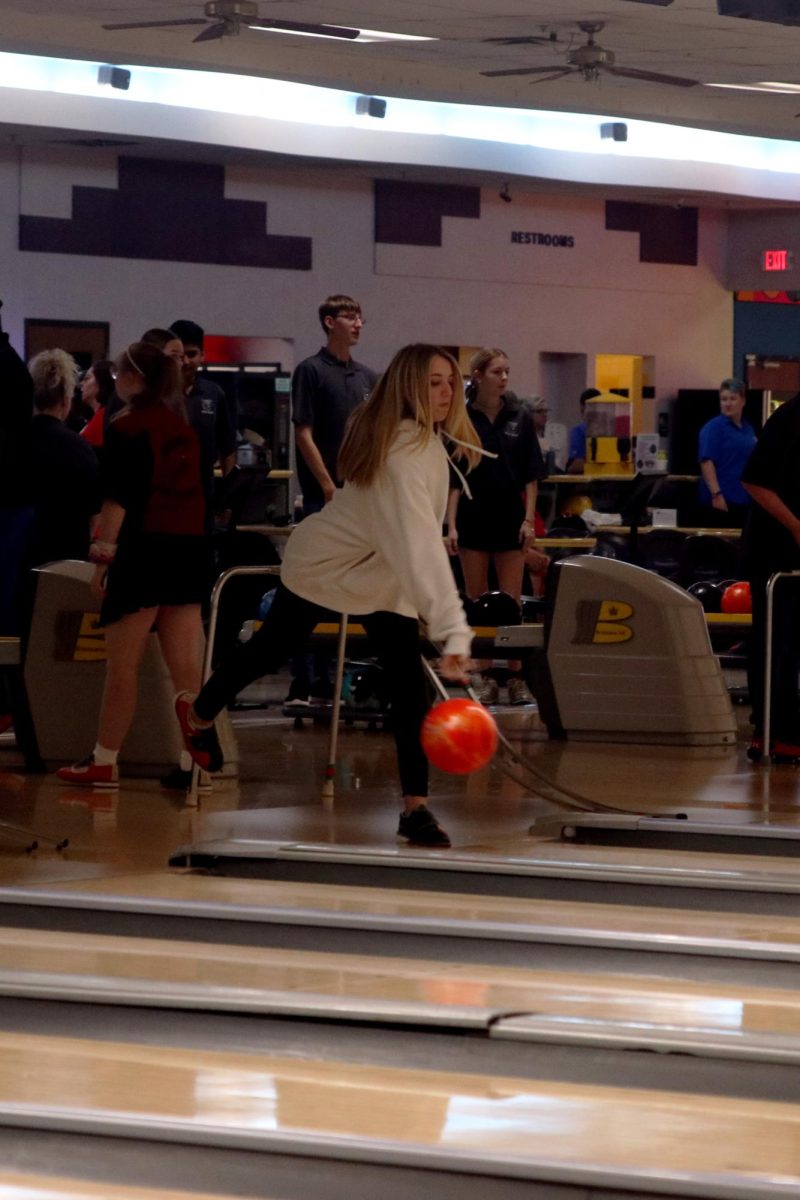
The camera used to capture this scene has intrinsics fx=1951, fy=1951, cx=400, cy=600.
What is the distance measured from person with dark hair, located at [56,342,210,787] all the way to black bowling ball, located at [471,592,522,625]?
1993mm

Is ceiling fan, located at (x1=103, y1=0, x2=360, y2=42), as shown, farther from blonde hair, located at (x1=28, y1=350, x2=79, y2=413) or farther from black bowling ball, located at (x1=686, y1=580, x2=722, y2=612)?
blonde hair, located at (x1=28, y1=350, x2=79, y2=413)

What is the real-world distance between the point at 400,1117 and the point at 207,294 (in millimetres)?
13786

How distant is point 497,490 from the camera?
28.7 ft

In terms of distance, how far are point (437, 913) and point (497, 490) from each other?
4722mm

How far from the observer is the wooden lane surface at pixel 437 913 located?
3.84m

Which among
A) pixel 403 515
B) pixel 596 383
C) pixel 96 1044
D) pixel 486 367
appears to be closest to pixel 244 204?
pixel 596 383

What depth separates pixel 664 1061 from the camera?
10.3ft

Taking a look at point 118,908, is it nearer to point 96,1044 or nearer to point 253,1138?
point 96,1044

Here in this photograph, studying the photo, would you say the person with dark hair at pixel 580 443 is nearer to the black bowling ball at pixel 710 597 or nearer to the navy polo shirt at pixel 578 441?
the navy polo shirt at pixel 578 441

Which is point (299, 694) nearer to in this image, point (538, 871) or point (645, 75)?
point (538, 871)

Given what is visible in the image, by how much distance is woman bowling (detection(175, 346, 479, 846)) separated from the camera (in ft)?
16.0

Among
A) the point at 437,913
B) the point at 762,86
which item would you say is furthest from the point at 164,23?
the point at 437,913

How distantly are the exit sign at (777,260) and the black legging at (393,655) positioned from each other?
1444cm

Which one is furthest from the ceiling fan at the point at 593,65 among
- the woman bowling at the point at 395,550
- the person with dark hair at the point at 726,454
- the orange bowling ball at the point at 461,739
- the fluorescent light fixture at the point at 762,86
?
the orange bowling ball at the point at 461,739
